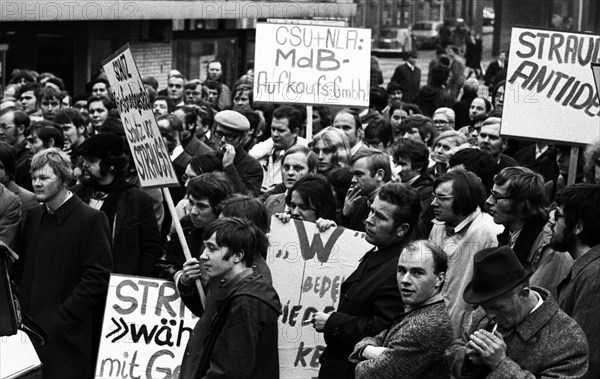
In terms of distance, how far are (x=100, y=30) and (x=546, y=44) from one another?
1530 centimetres

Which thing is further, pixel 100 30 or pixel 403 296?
pixel 100 30

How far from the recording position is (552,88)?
8.62m

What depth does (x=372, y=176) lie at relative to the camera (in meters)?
8.10

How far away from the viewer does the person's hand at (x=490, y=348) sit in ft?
15.5

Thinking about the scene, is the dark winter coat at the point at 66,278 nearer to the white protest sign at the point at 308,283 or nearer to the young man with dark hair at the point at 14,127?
the white protest sign at the point at 308,283

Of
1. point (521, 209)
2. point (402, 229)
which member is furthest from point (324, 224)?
point (521, 209)

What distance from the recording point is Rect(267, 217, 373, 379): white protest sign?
6.86 metres

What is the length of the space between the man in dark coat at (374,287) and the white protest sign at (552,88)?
2.38 metres

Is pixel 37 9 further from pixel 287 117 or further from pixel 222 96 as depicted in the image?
pixel 287 117

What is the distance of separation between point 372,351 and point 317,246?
1614mm

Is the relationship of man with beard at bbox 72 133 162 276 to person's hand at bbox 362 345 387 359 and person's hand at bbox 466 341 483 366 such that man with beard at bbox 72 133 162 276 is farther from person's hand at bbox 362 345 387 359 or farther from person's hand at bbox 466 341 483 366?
person's hand at bbox 466 341 483 366

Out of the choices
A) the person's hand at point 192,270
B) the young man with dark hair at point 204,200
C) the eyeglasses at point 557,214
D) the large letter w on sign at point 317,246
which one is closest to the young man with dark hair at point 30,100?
the young man with dark hair at point 204,200

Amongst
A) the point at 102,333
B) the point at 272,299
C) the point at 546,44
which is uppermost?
the point at 546,44

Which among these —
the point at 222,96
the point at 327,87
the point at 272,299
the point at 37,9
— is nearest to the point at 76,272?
the point at 272,299
